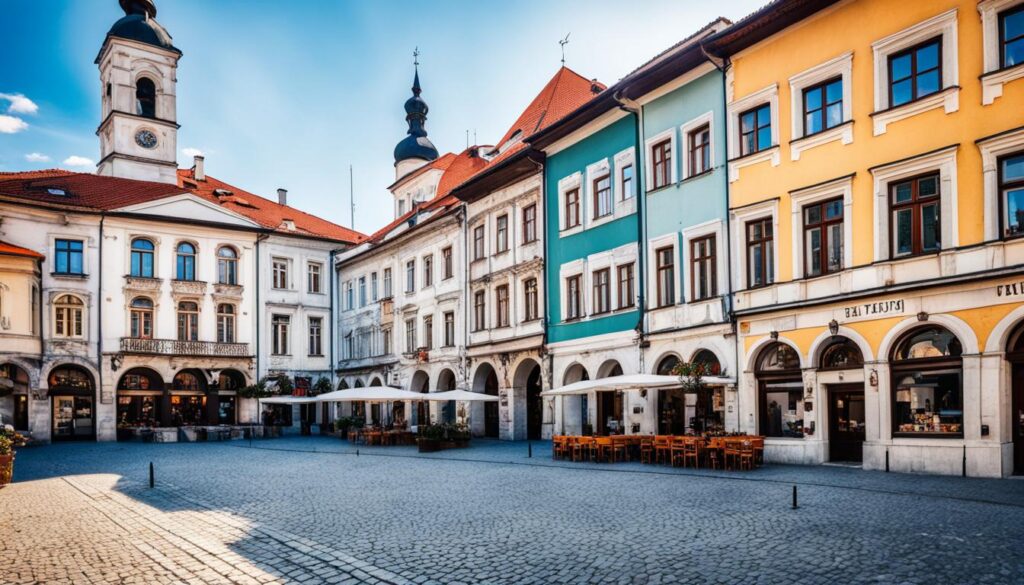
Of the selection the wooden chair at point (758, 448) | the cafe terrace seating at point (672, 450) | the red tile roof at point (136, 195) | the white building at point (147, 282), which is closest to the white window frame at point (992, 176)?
the wooden chair at point (758, 448)

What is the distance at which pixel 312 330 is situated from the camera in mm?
53781

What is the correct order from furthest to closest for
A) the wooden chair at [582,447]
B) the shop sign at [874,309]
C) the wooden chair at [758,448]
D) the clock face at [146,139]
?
1. the clock face at [146,139]
2. the wooden chair at [582,447]
3. the wooden chair at [758,448]
4. the shop sign at [874,309]

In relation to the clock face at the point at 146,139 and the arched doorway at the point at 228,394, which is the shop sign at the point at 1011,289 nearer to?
the arched doorway at the point at 228,394

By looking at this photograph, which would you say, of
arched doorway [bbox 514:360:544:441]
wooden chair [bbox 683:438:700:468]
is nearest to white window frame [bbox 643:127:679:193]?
wooden chair [bbox 683:438:700:468]

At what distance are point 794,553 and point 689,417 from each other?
627 inches

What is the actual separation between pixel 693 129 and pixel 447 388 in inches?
839

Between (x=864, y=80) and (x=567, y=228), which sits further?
(x=567, y=228)

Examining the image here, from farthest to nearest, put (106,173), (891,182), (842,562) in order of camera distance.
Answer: (106,173) → (891,182) → (842,562)

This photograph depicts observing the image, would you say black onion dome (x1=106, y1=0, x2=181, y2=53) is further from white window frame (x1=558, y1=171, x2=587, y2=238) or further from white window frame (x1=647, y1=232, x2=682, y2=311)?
white window frame (x1=647, y1=232, x2=682, y2=311)

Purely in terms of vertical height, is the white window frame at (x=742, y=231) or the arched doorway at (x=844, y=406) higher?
the white window frame at (x=742, y=231)

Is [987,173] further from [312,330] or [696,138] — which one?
[312,330]

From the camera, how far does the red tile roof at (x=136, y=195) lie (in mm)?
45094

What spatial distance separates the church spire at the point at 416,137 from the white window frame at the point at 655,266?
35180 mm

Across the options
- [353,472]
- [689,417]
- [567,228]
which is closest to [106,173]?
[567,228]
